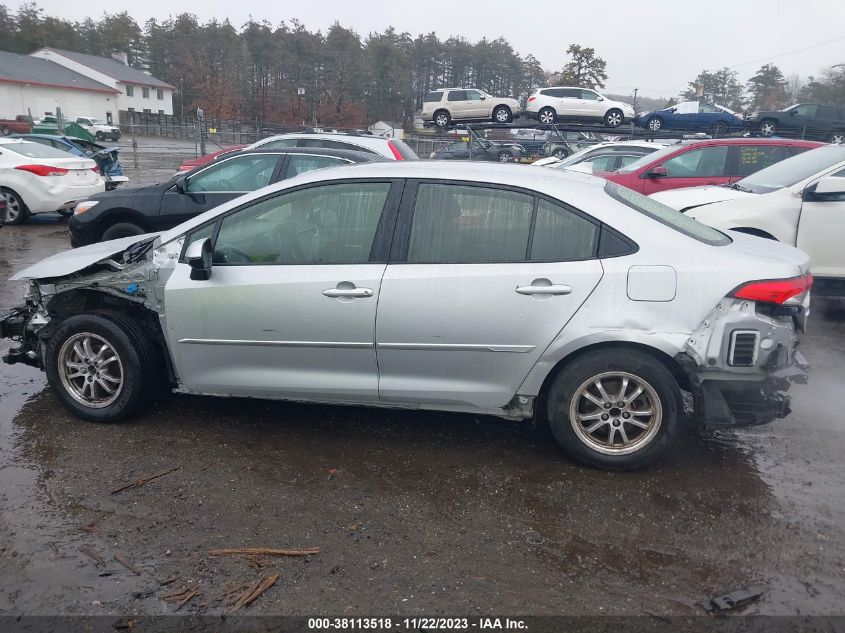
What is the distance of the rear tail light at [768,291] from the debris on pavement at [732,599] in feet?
4.95

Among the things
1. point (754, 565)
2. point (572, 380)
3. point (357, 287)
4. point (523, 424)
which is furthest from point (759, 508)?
point (357, 287)

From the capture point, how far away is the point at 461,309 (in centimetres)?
386

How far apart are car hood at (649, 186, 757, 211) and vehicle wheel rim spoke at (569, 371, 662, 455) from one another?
403cm

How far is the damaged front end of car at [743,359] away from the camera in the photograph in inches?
147

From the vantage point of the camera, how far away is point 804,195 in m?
6.95

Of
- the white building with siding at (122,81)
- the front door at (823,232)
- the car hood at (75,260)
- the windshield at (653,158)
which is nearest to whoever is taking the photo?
the car hood at (75,260)

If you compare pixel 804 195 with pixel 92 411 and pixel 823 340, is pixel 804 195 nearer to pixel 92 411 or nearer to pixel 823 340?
pixel 823 340

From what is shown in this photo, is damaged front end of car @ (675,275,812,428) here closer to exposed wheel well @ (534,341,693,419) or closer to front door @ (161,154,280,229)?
exposed wheel well @ (534,341,693,419)

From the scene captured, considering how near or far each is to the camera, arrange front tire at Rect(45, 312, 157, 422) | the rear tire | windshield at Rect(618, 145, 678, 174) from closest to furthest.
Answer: front tire at Rect(45, 312, 157, 422) < the rear tire < windshield at Rect(618, 145, 678, 174)

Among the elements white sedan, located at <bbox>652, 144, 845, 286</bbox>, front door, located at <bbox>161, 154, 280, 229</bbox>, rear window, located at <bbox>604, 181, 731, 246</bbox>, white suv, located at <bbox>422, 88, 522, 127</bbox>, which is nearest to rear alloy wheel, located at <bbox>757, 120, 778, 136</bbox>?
white suv, located at <bbox>422, 88, 522, 127</bbox>

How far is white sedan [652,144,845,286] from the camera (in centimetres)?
684

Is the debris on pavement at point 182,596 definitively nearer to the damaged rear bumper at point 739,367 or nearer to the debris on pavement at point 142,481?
the debris on pavement at point 142,481

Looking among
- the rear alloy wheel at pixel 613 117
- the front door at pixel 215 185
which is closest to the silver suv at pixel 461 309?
the front door at pixel 215 185

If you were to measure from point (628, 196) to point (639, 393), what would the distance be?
1.26 meters
